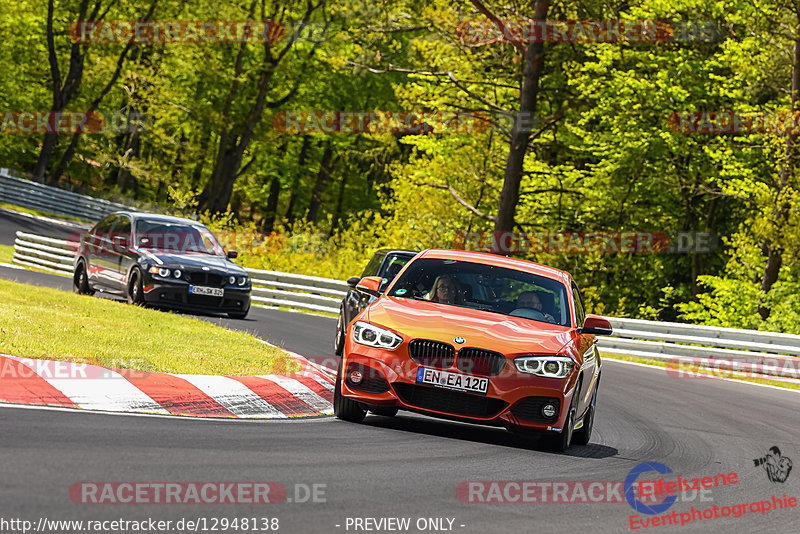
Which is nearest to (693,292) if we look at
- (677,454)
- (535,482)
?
(677,454)

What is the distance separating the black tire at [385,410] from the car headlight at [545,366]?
105cm

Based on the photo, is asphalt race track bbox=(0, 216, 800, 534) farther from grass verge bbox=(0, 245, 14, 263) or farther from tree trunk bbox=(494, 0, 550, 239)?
grass verge bbox=(0, 245, 14, 263)

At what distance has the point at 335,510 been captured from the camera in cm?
560

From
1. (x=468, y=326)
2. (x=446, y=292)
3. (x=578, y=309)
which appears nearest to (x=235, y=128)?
(x=578, y=309)

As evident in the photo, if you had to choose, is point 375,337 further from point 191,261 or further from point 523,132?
point 523,132

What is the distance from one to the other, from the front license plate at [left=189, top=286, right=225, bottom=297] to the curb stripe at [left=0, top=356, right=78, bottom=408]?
9410 mm

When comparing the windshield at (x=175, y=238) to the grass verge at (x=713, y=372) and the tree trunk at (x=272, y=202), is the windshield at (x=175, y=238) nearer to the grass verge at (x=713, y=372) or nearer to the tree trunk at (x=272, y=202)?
the grass verge at (x=713, y=372)

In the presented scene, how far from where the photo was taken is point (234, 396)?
9289 mm

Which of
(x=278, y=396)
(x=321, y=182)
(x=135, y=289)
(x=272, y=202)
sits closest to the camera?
(x=278, y=396)

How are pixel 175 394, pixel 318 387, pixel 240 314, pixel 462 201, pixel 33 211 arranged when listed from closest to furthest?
pixel 175 394 < pixel 318 387 < pixel 240 314 < pixel 462 201 < pixel 33 211

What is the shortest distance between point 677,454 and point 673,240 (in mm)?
30230

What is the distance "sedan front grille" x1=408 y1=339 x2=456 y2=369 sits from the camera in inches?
332

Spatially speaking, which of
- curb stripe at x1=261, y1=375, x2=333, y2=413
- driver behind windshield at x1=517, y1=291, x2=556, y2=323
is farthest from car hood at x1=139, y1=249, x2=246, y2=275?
driver behind windshield at x1=517, y1=291, x2=556, y2=323

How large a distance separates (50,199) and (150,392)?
138ft
